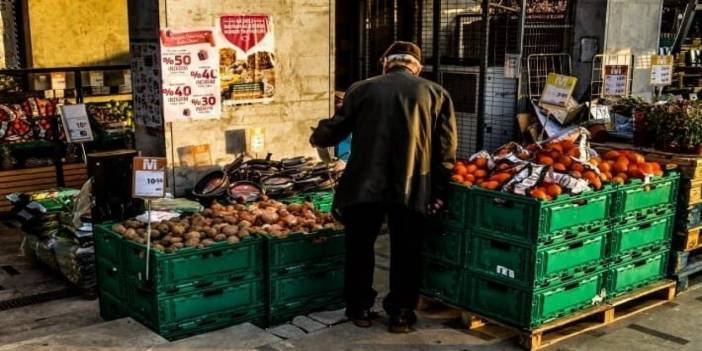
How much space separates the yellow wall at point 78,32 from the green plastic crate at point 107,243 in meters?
7.50

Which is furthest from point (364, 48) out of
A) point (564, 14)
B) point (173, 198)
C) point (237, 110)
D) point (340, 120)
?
point (340, 120)

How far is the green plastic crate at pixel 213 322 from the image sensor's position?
5730 mm

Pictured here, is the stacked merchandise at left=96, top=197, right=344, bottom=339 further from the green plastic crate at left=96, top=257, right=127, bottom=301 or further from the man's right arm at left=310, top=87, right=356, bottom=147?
the man's right arm at left=310, top=87, right=356, bottom=147

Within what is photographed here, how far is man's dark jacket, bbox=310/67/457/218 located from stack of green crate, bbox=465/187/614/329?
53cm

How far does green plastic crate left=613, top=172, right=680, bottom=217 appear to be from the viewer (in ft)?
20.5

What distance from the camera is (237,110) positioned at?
8484 millimetres

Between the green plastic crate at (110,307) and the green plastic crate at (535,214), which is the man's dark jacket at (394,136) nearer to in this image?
the green plastic crate at (535,214)

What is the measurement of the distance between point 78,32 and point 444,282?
9.60 metres

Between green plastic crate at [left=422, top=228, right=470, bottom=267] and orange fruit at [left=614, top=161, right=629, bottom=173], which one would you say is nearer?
green plastic crate at [left=422, top=228, right=470, bottom=267]

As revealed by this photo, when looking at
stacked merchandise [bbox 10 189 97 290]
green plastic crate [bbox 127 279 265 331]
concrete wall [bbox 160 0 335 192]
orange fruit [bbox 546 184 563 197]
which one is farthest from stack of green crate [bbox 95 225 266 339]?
orange fruit [bbox 546 184 563 197]

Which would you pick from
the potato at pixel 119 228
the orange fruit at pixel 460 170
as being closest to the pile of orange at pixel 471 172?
the orange fruit at pixel 460 170

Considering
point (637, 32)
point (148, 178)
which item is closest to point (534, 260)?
point (148, 178)

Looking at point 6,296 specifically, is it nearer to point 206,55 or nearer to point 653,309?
point 206,55

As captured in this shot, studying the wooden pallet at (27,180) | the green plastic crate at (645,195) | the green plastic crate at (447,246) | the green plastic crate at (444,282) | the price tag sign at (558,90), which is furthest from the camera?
the wooden pallet at (27,180)
